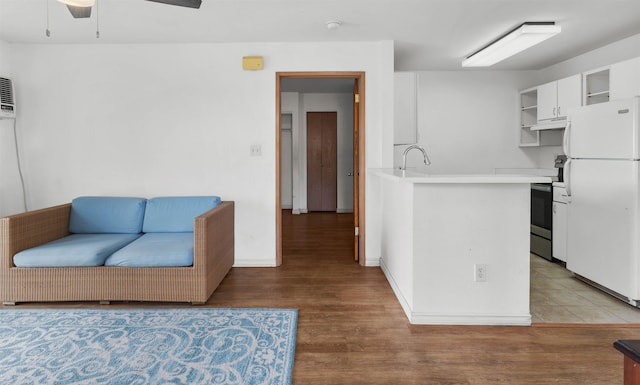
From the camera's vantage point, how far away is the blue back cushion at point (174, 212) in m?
3.77

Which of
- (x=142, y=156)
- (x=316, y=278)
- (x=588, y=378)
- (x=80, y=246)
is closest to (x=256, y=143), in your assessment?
(x=142, y=156)

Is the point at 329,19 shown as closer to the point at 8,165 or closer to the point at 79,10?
the point at 79,10

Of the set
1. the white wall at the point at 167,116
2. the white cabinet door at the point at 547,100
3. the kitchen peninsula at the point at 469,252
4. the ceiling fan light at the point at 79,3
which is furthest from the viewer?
the white cabinet door at the point at 547,100

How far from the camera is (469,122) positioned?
5719 millimetres

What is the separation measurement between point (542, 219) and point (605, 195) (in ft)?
4.51

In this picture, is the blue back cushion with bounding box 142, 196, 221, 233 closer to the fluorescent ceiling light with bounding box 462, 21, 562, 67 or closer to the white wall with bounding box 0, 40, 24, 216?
the white wall with bounding box 0, 40, 24, 216

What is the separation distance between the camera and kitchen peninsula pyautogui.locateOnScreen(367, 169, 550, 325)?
106 inches

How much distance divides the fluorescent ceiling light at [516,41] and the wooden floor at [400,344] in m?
2.41

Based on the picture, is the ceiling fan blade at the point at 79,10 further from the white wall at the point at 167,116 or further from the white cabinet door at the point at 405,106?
the white cabinet door at the point at 405,106

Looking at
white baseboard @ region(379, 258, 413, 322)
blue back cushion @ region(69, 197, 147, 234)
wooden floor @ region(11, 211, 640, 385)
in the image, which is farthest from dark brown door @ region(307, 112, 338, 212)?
blue back cushion @ region(69, 197, 147, 234)

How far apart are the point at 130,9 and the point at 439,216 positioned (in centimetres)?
282

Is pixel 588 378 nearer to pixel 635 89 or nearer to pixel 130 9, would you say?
pixel 635 89

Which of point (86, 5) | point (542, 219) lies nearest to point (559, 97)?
point (542, 219)

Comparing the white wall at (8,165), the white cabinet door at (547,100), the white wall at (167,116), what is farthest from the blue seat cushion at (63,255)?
the white cabinet door at (547,100)
